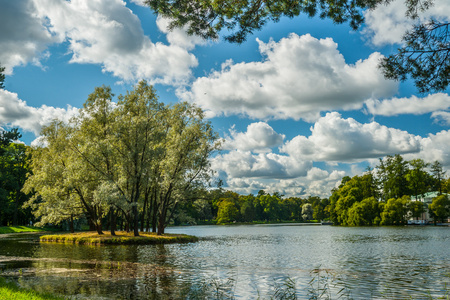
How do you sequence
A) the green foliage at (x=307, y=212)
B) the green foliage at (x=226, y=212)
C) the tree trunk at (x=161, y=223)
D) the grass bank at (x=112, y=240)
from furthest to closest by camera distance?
1. the green foliage at (x=307, y=212)
2. the green foliage at (x=226, y=212)
3. the tree trunk at (x=161, y=223)
4. the grass bank at (x=112, y=240)

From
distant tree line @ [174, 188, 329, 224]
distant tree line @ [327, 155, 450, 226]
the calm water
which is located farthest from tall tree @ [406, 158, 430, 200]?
the calm water

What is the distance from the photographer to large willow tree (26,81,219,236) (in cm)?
3750

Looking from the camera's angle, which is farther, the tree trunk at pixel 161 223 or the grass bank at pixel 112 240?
the tree trunk at pixel 161 223

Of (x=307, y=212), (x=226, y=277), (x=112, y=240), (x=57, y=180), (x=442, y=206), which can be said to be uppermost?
(x=57, y=180)

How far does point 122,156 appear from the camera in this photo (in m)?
38.7

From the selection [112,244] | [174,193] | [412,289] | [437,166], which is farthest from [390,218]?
[412,289]

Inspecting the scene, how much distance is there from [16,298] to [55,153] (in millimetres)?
37580

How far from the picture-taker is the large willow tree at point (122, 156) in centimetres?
3750

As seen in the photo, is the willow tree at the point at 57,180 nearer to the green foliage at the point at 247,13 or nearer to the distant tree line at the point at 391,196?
the green foliage at the point at 247,13

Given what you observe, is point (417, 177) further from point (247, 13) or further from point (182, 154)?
point (247, 13)

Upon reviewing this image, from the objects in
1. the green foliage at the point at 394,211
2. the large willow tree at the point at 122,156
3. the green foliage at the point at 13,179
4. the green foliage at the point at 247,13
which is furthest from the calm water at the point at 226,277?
the green foliage at the point at 394,211

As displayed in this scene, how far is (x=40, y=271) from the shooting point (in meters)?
18.0

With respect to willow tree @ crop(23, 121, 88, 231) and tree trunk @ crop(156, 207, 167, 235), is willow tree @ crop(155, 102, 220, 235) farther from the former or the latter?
willow tree @ crop(23, 121, 88, 231)

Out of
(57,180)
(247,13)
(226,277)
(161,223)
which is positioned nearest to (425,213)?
(161,223)
